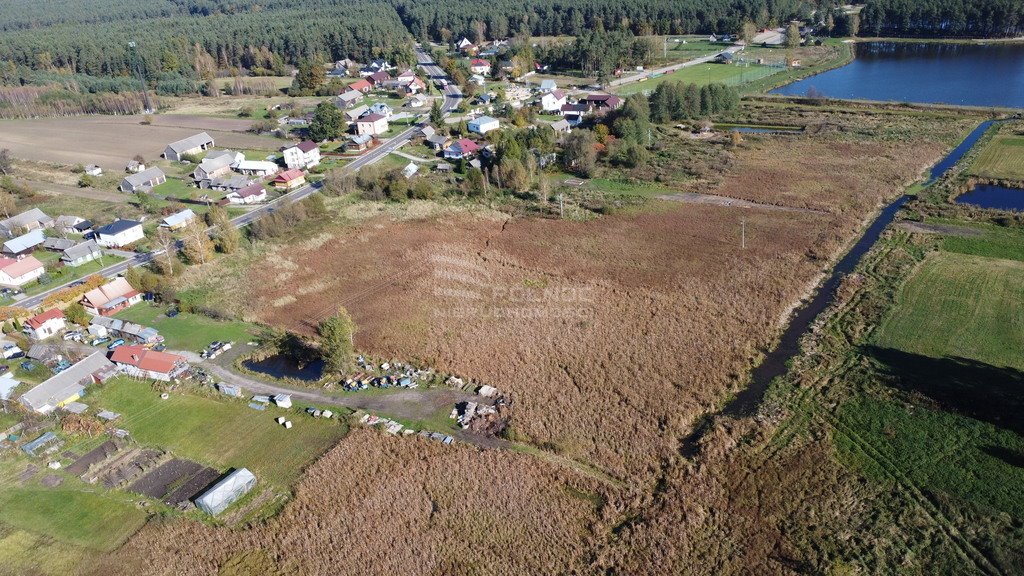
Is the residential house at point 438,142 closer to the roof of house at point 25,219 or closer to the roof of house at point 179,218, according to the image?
the roof of house at point 179,218

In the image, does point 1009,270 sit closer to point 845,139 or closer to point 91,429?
point 845,139

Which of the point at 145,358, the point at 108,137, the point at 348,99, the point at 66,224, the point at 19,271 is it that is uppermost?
the point at 348,99

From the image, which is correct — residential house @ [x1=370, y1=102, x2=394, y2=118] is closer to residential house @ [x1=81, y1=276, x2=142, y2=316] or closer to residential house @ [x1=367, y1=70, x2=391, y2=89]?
residential house @ [x1=367, y1=70, x2=391, y2=89]

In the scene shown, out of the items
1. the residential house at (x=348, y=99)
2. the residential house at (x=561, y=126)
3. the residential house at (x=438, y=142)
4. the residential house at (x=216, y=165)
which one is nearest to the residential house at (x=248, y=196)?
the residential house at (x=216, y=165)

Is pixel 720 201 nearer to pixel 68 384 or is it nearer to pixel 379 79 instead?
pixel 68 384

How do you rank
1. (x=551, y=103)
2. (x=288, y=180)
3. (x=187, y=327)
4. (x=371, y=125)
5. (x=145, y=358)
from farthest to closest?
1. (x=551, y=103)
2. (x=371, y=125)
3. (x=288, y=180)
4. (x=187, y=327)
5. (x=145, y=358)

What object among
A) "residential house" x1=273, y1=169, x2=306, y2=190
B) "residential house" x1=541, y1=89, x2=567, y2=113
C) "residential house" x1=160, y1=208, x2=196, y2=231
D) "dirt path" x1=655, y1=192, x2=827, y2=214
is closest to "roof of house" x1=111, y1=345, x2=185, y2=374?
"residential house" x1=160, y1=208, x2=196, y2=231

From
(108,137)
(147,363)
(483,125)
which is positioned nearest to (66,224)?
(147,363)
